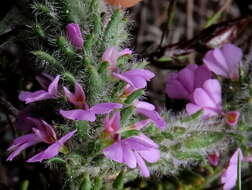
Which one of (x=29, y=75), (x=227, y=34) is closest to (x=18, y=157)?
(x=29, y=75)

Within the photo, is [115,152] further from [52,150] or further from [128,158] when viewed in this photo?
[52,150]

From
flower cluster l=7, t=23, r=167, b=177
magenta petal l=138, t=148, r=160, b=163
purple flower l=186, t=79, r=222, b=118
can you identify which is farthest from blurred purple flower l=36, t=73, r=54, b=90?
purple flower l=186, t=79, r=222, b=118

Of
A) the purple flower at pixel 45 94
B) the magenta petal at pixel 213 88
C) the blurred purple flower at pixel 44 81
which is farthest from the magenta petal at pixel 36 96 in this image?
the magenta petal at pixel 213 88

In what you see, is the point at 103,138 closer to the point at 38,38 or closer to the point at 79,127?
the point at 79,127

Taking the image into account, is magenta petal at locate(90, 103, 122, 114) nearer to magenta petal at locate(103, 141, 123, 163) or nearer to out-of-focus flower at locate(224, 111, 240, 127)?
magenta petal at locate(103, 141, 123, 163)

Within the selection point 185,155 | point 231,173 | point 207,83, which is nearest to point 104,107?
point 185,155

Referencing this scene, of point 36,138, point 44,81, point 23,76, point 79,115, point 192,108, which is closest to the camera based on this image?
point 79,115

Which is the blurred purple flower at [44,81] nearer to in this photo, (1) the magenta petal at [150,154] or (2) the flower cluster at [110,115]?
(2) the flower cluster at [110,115]
